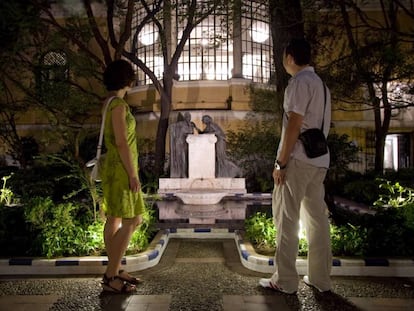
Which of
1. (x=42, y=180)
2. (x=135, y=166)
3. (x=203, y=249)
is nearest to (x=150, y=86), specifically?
(x=42, y=180)

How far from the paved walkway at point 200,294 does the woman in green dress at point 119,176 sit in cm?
30

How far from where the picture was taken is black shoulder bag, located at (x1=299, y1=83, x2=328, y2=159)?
3742 mm

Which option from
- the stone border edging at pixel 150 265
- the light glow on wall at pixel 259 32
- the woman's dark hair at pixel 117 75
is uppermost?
the light glow on wall at pixel 259 32

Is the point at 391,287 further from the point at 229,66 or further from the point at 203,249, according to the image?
the point at 229,66

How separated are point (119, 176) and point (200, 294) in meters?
1.36

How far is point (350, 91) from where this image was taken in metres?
9.55

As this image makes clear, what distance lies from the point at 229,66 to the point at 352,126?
6988 mm

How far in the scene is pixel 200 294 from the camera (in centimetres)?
398

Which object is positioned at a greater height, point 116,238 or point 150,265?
point 116,238

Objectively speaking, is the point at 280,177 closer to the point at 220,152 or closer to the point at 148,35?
the point at 220,152

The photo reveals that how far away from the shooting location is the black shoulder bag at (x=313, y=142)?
3.74m

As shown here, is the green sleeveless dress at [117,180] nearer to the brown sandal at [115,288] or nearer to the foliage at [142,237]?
the brown sandal at [115,288]

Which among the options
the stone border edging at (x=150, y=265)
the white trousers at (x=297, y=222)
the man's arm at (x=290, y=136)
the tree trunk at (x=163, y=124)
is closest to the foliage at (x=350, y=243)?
the stone border edging at (x=150, y=265)

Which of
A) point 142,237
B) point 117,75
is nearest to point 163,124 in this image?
point 142,237
